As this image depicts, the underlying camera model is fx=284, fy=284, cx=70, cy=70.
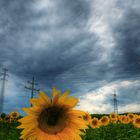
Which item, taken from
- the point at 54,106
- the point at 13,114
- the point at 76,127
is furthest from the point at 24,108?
the point at 13,114

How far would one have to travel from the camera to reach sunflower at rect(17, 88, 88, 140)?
222 centimetres

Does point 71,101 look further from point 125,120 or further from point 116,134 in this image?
point 125,120

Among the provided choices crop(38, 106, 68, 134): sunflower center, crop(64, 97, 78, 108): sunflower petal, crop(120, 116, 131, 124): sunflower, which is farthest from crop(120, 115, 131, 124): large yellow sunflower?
crop(64, 97, 78, 108): sunflower petal

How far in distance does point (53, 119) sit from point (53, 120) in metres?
0.01

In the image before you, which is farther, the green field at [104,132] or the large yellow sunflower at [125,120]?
the large yellow sunflower at [125,120]

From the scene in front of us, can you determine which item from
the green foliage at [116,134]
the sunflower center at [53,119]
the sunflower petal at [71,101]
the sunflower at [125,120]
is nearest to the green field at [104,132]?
the green foliage at [116,134]

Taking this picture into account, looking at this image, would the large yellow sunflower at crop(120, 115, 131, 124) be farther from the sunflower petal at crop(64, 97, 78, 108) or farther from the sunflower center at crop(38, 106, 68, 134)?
the sunflower petal at crop(64, 97, 78, 108)

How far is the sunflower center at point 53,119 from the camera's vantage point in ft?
7.66

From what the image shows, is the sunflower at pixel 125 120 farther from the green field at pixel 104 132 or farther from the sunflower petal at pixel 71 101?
the sunflower petal at pixel 71 101

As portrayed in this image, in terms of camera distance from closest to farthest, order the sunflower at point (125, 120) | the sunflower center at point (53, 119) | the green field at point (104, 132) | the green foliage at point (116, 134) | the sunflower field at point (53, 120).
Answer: the sunflower field at point (53, 120), the sunflower center at point (53, 119), the green foliage at point (116, 134), the green field at point (104, 132), the sunflower at point (125, 120)

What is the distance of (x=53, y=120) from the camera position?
7.87 ft

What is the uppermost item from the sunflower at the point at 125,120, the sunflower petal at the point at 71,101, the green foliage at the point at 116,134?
the sunflower at the point at 125,120

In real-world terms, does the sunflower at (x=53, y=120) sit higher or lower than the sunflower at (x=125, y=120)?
lower

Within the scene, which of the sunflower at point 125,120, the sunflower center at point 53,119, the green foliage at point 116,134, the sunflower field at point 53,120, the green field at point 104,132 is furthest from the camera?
the sunflower at point 125,120
